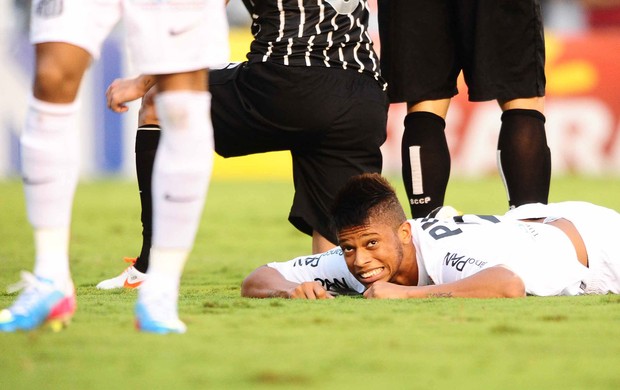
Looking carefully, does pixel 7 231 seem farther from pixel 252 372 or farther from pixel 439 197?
pixel 252 372

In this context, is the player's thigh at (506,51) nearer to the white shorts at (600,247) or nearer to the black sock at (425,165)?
the black sock at (425,165)

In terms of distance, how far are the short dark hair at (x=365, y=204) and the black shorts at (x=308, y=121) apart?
0.63 metres

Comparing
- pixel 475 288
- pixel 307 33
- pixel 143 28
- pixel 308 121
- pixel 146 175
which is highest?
pixel 143 28

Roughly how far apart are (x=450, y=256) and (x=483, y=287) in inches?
9.5

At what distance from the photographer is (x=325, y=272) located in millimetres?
4750

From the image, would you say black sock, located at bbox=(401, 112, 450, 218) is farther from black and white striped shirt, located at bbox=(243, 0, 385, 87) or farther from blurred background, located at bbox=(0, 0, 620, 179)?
blurred background, located at bbox=(0, 0, 620, 179)

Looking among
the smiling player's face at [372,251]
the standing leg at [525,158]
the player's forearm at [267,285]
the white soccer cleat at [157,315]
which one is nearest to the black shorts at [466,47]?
the standing leg at [525,158]

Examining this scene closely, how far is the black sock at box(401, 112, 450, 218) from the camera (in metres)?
5.29

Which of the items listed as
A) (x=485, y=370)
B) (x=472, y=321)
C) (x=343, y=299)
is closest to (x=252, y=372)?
(x=485, y=370)

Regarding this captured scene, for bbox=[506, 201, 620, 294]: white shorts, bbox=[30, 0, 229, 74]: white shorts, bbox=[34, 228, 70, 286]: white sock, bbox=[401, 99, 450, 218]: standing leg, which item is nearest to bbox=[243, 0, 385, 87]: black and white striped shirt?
bbox=[401, 99, 450, 218]: standing leg

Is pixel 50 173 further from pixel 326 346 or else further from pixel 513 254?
pixel 513 254

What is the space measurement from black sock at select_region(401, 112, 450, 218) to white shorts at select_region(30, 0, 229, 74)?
2.02 m

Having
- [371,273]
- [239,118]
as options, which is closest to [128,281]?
[239,118]

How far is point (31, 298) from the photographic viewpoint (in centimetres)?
333
